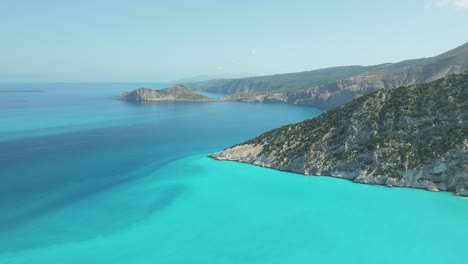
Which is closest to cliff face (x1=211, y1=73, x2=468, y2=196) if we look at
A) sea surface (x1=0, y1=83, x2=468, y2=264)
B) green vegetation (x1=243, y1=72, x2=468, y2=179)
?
green vegetation (x1=243, y1=72, x2=468, y2=179)

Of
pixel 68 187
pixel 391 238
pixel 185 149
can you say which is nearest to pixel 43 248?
pixel 68 187

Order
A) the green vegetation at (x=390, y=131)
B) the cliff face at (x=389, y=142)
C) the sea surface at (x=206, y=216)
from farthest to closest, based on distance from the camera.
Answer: the green vegetation at (x=390, y=131) → the cliff face at (x=389, y=142) → the sea surface at (x=206, y=216)

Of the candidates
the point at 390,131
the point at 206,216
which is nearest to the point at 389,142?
the point at 390,131

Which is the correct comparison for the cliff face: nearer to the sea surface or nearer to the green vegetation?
the green vegetation

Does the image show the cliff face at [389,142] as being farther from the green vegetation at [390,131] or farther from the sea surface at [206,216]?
the sea surface at [206,216]

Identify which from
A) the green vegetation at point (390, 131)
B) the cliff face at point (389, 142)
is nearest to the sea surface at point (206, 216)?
the cliff face at point (389, 142)
